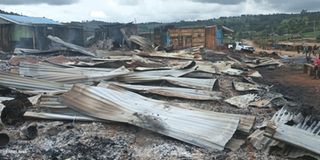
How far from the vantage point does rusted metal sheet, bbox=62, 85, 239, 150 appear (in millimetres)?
6621

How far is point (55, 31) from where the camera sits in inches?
1233

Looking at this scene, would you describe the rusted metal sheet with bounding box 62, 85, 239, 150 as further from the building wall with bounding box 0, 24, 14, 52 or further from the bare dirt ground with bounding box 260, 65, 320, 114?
the building wall with bounding box 0, 24, 14, 52

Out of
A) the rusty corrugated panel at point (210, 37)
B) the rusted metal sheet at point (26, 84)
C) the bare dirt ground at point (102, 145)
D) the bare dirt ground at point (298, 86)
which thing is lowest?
the bare dirt ground at point (298, 86)

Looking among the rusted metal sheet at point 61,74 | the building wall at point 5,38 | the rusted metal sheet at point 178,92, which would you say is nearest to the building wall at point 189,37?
the building wall at point 5,38

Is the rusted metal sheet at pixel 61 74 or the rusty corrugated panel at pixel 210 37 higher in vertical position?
the rusty corrugated panel at pixel 210 37

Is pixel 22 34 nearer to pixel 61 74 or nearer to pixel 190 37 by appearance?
pixel 190 37

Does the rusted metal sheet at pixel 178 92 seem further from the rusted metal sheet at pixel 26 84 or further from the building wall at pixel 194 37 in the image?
the building wall at pixel 194 37

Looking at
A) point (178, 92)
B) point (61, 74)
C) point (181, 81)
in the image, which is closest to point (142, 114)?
point (178, 92)

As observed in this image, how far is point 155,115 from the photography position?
7.40 meters

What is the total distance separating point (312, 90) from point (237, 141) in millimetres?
7995

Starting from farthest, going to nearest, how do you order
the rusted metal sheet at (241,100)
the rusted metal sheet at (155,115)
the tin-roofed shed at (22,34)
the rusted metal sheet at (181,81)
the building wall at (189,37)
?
the building wall at (189,37) < the tin-roofed shed at (22,34) < the rusted metal sheet at (181,81) < the rusted metal sheet at (241,100) < the rusted metal sheet at (155,115)

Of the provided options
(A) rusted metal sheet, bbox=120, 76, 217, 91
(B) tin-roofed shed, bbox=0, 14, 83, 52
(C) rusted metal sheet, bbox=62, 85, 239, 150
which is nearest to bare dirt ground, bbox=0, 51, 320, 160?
(C) rusted metal sheet, bbox=62, 85, 239, 150

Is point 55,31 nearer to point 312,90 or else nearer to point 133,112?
point 312,90

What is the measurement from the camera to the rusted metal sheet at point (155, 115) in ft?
21.7
